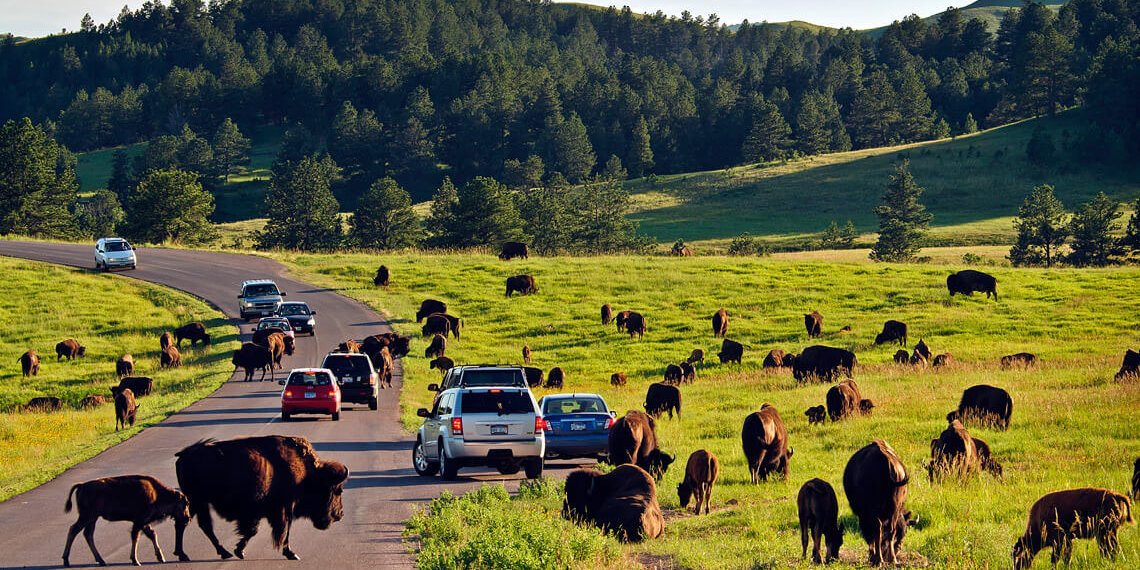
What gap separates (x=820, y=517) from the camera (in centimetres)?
1272

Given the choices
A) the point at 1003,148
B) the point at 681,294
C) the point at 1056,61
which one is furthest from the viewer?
the point at 1056,61

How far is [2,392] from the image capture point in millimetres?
41375

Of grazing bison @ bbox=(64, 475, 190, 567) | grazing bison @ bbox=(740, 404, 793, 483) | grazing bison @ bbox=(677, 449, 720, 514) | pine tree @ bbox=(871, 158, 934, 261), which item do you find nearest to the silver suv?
grazing bison @ bbox=(740, 404, 793, 483)

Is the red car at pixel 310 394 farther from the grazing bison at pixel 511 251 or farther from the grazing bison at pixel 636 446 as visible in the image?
the grazing bison at pixel 511 251

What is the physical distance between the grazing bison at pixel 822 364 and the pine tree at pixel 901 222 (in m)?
Result: 51.7

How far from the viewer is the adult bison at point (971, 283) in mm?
55375

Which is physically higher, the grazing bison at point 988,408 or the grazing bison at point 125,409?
the grazing bison at point 988,408

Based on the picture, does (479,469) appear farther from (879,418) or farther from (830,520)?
(830,520)

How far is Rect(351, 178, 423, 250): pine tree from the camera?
340 ft

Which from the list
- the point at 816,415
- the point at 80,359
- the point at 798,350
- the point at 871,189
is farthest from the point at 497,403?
the point at 871,189

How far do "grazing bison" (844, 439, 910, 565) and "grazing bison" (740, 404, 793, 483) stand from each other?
5.57 metres

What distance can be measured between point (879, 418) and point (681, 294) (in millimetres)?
34864

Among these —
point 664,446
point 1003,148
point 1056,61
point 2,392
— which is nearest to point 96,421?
point 2,392

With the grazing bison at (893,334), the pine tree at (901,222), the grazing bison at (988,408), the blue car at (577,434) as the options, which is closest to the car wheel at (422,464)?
the blue car at (577,434)
